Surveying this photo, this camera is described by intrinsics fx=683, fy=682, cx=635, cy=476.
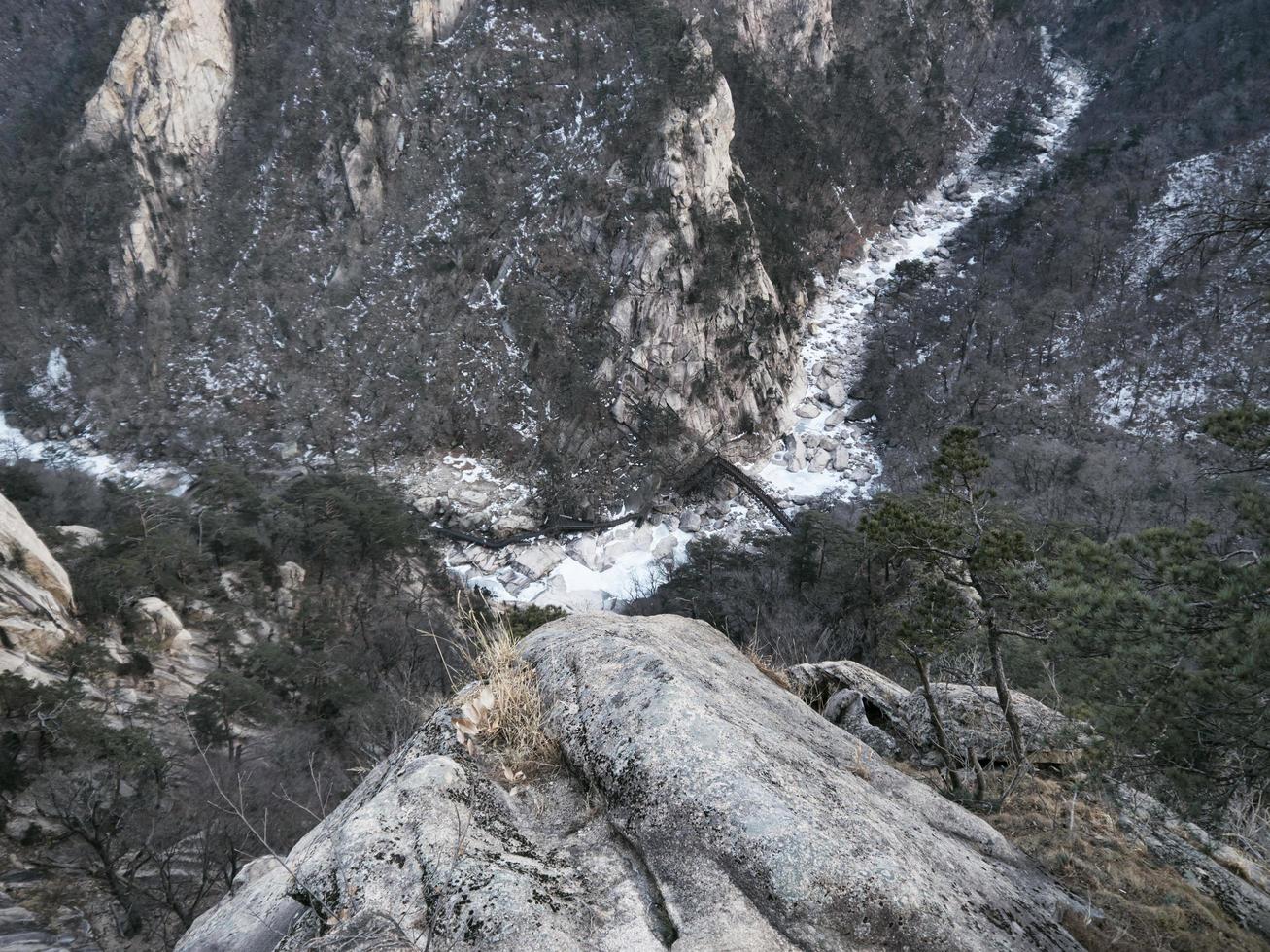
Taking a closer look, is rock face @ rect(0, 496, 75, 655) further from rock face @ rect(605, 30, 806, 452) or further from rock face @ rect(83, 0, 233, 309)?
rock face @ rect(83, 0, 233, 309)

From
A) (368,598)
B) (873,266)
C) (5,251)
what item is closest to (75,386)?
(5,251)

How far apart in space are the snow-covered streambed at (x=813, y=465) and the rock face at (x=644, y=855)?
68.4ft

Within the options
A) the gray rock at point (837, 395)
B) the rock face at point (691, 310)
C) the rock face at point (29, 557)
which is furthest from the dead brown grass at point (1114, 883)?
Result: the gray rock at point (837, 395)

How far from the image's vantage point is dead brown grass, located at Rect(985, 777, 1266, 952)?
2682 mm

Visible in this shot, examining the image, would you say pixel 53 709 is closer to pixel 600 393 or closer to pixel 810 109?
pixel 600 393

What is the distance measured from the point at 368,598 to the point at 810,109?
39.4 meters

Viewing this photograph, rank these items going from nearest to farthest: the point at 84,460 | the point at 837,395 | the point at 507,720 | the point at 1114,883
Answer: the point at 507,720 < the point at 1114,883 < the point at 84,460 < the point at 837,395

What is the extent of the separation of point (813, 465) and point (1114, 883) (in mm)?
28349

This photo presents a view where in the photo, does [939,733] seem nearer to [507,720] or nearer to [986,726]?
[986,726]

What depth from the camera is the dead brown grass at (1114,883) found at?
2.68 meters

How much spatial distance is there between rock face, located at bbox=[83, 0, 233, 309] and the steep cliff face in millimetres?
120

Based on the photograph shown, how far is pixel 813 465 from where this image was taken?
1209 inches

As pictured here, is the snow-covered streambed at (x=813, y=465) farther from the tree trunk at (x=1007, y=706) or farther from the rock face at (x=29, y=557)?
the tree trunk at (x=1007, y=706)

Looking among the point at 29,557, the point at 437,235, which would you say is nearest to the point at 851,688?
the point at 29,557
